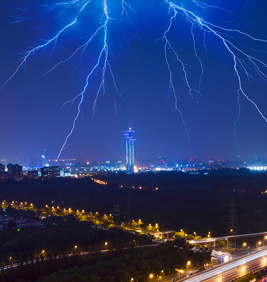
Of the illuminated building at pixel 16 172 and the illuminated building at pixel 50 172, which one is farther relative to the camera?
the illuminated building at pixel 50 172

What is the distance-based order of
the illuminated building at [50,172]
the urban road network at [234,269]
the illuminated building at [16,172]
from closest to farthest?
1. the urban road network at [234,269]
2. the illuminated building at [16,172]
3. the illuminated building at [50,172]

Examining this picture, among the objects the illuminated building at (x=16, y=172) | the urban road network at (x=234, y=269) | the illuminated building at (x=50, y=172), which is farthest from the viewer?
the illuminated building at (x=50, y=172)

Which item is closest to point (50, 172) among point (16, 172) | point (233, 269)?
point (16, 172)

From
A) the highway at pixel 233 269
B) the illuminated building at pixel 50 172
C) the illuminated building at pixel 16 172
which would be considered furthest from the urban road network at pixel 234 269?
the illuminated building at pixel 50 172

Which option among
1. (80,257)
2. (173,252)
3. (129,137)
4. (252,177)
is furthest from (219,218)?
(129,137)

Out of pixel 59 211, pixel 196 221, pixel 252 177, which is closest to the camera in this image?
pixel 196 221

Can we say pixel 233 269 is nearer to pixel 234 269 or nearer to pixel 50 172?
pixel 234 269

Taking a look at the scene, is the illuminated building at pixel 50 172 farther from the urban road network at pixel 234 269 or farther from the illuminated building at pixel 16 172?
the urban road network at pixel 234 269

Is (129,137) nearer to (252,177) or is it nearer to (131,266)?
(252,177)
